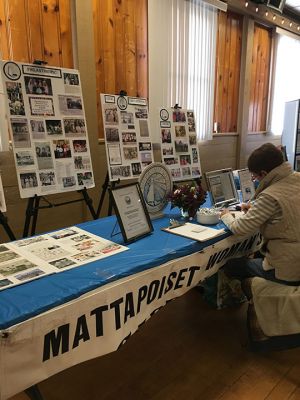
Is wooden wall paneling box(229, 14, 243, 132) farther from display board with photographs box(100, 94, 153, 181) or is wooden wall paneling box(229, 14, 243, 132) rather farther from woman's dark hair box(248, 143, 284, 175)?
woman's dark hair box(248, 143, 284, 175)

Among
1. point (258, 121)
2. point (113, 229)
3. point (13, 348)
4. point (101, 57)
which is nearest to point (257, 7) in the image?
point (258, 121)

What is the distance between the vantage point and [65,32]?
2686mm

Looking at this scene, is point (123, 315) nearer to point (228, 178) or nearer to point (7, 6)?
point (228, 178)

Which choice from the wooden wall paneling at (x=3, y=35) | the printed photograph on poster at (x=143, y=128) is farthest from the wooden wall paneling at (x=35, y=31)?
the printed photograph on poster at (x=143, y=128)

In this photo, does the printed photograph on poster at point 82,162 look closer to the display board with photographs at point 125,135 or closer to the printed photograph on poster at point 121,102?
the display board with photographs at point 125,135

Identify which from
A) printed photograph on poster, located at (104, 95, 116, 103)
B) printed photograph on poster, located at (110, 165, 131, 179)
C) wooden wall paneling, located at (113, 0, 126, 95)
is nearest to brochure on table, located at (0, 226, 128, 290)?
printed photograph on poster, located at (110, 165, 131, 179)

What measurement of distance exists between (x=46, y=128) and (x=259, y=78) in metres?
4.04

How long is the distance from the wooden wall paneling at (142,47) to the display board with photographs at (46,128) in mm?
1201

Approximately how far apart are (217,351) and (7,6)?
2.80 meters

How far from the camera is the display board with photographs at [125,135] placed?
100 inches

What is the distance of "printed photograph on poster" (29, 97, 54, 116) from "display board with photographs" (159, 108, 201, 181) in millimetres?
Result: 1106

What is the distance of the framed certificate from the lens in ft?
5.28

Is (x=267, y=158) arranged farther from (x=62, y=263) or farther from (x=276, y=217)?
(x=62, y=263)

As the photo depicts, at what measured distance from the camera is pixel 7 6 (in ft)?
7.64
